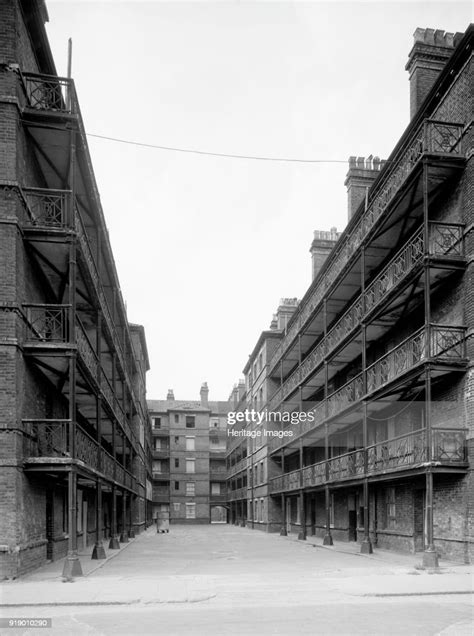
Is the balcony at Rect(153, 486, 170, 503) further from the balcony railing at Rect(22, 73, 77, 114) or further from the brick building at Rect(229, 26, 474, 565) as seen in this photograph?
the balcony railing at Rect(22, 73, 77, 114)

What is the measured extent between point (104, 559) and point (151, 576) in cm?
536

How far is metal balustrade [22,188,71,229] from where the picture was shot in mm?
15883

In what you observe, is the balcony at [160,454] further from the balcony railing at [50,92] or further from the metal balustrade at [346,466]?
the balcony railing at [50,92]

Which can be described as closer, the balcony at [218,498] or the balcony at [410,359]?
the balcony at [410,359]

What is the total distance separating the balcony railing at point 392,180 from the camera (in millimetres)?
17516

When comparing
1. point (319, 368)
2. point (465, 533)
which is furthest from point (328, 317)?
point (465, 533)

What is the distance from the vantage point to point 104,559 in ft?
67.4

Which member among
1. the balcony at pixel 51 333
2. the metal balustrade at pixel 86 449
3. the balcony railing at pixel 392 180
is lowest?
the metal balustrade at pixel 86 449

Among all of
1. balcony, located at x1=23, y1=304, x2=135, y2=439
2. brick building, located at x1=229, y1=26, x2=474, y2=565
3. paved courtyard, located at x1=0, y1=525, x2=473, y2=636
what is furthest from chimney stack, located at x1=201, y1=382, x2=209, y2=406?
paved courtyard, located at x1=0, y1=525, x2=473, y2=636

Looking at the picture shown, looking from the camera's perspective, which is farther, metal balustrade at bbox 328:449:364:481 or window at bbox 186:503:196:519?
window at bbox 186:503:196:519

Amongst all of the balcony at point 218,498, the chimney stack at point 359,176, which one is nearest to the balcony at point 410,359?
the chimney stack at point 359,176

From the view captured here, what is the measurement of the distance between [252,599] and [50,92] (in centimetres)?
1171

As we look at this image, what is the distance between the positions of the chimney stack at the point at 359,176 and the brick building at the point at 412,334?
0.15 ft

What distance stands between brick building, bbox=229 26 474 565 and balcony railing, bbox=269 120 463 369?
55mm
